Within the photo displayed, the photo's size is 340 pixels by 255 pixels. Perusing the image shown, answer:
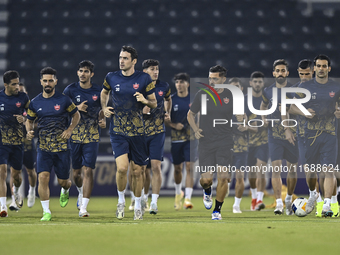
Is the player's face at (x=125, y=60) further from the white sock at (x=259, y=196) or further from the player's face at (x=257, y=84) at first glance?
the white sock at (x=259, y=196)

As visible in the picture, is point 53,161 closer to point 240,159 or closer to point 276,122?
point 276,122

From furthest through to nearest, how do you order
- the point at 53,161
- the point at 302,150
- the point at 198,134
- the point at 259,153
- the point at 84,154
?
the point at 259,153 → the point at 84,154 → the point at 302,150 → the point at 53,161 → the point at 198,134

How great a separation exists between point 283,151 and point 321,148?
4.39 ft

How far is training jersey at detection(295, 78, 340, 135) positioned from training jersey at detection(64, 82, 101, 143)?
151 inches

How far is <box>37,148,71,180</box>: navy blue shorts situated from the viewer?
26.8ft

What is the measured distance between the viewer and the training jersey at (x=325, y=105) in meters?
8.46

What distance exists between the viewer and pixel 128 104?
25.3 feet

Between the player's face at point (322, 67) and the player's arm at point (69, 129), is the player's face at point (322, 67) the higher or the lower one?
the higher one

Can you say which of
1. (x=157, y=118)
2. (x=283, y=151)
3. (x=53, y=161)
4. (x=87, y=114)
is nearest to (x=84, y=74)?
(x=87, y=114)

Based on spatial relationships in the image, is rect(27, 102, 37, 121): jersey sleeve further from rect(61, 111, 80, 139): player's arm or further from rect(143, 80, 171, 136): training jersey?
rect(143, 80, 171, 136): training jersey

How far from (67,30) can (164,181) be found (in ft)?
25.5

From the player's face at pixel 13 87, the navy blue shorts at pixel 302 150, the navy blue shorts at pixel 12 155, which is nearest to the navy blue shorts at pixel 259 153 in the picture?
the navy blue shorts at pixel 302 150

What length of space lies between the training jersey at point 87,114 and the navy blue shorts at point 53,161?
1.05 meters

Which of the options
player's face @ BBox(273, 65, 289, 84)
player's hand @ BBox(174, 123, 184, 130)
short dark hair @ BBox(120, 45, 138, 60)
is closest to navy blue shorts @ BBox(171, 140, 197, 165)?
Result: player's hand @ BBox(174, 123, 184, 130)
